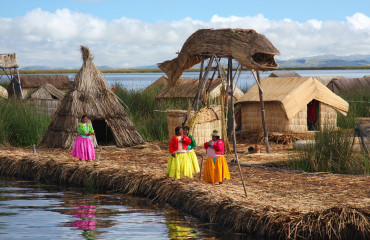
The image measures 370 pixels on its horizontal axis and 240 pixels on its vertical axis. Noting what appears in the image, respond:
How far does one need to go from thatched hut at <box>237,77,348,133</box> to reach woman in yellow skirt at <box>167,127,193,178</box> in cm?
617

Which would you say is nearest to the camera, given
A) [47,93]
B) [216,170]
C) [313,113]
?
[216,170]

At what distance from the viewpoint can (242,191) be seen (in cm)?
851

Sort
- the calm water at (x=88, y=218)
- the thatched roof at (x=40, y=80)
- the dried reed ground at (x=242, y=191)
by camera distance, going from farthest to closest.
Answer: the thatched roof at (x=40, y=80)
the calm water at (x=88, y=218)
the dried reed ground at (x=242, y=191)

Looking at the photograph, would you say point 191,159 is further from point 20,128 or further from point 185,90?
point 185,90

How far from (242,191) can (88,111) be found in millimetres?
6990

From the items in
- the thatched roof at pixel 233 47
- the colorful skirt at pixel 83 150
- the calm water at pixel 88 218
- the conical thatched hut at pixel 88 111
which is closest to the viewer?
the calm water at pixel 88 218

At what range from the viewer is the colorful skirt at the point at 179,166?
9.48m

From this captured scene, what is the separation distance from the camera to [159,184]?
9.41m

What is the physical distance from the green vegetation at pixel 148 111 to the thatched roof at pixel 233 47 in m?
2.82

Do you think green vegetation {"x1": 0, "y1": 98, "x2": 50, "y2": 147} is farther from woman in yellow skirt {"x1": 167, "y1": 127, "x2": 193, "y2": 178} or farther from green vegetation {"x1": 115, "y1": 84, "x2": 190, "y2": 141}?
woman in yellow skirt {"x1": 167, "y1": 127, "x2": 193, "y2": 178}

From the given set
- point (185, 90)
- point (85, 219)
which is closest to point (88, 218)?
point (85, 219)

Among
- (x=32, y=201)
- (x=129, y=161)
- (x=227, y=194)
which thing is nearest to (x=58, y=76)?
(x=129, y=161)

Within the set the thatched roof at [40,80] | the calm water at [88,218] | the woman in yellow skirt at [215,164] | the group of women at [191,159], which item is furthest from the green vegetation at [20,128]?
the thatched roof at [40,80]

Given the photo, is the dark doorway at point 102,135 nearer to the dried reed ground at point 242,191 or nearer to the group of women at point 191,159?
the dried reed ground at point 242,191
